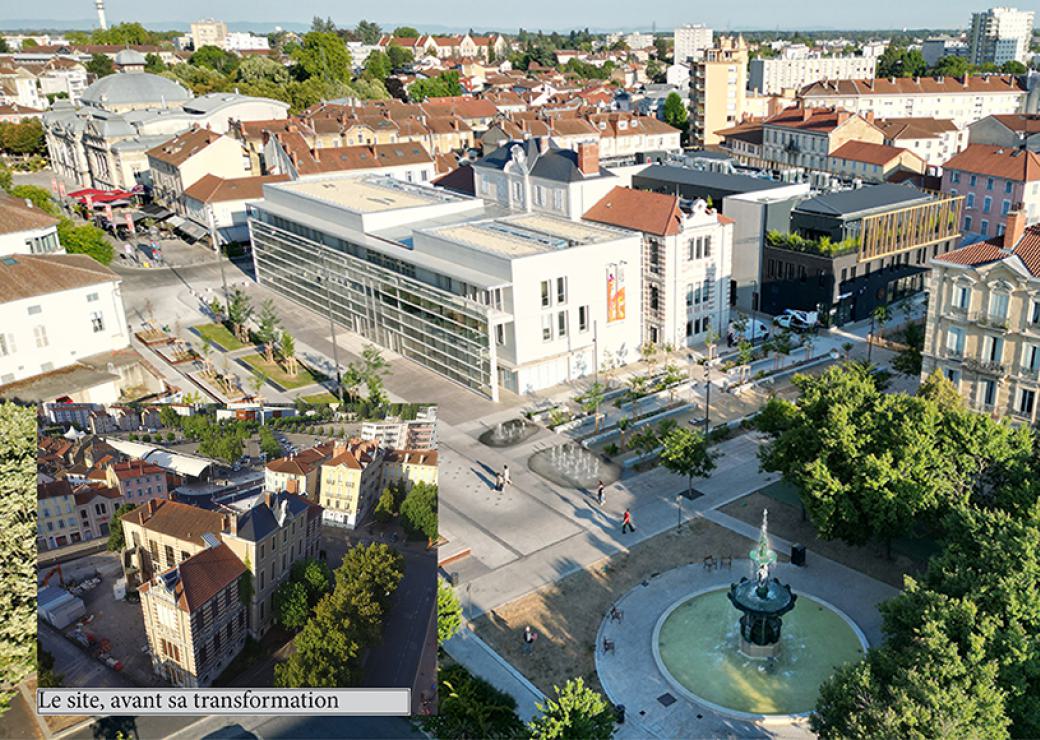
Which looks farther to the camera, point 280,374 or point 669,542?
point 280,374

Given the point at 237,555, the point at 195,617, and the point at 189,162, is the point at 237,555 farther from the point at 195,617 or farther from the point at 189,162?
the point at 189,162

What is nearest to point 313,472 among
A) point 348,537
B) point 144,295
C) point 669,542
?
point 348,537

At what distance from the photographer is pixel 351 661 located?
1553 centimetres

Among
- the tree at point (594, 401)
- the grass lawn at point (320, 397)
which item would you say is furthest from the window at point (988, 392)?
the grass lawn at point (320, 397)

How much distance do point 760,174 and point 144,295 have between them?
47058mm

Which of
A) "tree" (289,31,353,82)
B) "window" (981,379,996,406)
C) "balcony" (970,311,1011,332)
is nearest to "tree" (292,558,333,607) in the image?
"balcony" (970,311,1011,332)

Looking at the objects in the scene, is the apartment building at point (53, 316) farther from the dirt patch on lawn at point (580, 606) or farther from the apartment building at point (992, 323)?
the apartment building at point (992, 323)

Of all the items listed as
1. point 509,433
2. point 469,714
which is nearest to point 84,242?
point 509,433

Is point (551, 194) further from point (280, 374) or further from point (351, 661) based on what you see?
point (351, 661)

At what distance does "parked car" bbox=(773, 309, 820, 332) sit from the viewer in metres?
54.6

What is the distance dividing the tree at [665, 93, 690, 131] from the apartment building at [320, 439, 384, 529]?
105978 millimetres

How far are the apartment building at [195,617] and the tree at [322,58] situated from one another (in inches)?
5143

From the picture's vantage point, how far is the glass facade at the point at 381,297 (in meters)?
45.8

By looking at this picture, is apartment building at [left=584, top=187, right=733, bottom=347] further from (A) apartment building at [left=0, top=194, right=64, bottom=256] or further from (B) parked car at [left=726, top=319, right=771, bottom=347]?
(A) apartment building at [left=0, top=194, right=64, bottom=256]
